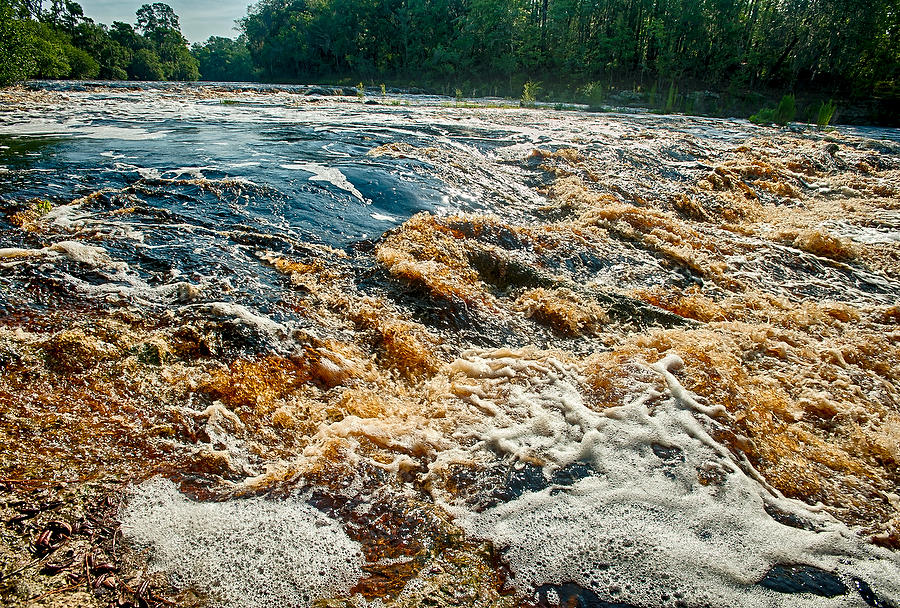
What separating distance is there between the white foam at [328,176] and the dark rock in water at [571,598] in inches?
184

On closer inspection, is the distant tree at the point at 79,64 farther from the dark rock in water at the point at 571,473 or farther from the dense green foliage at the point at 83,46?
the dark rock in water at the point at 571,473

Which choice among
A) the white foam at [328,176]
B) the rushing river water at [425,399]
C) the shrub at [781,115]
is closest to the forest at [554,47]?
the shrub at [781,115]

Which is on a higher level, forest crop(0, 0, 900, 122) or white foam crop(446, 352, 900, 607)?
forest crop(0, 0, 900, 122)

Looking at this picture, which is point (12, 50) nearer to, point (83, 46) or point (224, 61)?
point (83, 46)

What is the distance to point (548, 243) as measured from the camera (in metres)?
5.22

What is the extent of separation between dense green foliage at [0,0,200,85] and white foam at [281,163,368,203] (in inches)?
826

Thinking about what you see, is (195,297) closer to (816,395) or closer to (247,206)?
(247,206)

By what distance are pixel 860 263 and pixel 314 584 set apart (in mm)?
6717

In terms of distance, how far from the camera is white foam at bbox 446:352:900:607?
1.95 metres

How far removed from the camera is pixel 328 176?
6363mm

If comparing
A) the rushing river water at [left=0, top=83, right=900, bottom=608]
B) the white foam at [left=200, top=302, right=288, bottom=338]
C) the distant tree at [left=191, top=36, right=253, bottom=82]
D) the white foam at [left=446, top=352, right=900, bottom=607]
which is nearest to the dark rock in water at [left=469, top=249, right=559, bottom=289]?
the rushing river water at [left=0, top=83, right=900, bottom=608]

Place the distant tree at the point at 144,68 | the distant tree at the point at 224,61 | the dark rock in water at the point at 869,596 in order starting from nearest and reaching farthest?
the dark rock in water at the point at 869,596
the distant tree at the point at 144,68
the distant tree at the point at 224,61

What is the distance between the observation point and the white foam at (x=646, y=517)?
1.95m

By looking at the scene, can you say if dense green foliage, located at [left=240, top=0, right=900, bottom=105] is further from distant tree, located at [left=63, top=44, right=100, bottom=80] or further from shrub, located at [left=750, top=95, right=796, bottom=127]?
distant tree, located at [left=63, top=44, right=100, bottom=80]
